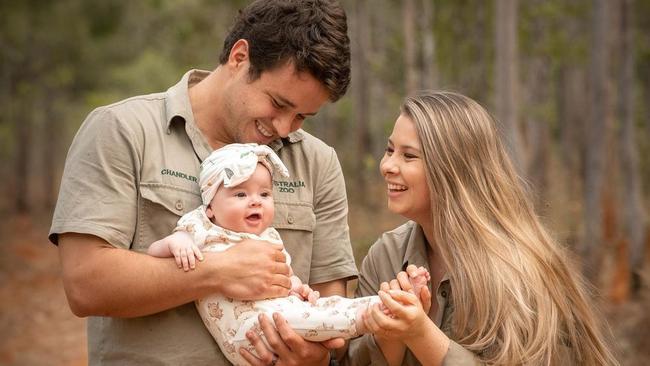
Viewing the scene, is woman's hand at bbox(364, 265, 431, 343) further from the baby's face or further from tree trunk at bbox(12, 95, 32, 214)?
tree trunk at bbox(12, 95, 32, 214)

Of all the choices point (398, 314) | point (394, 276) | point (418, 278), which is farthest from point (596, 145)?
point (398, 314)

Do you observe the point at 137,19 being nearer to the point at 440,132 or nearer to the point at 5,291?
the point at 5,291

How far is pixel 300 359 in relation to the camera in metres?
3.53

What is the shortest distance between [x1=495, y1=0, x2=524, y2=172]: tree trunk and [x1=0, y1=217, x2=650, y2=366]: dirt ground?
87.6 inches

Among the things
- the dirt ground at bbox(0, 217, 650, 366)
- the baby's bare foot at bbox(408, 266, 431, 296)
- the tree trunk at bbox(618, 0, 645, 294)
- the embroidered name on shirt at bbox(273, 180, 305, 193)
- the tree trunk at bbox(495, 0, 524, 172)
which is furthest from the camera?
the tree trunk at bbox(618, 0, 645, 294)

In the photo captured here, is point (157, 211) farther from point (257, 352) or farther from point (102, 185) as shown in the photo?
point (257, 352)

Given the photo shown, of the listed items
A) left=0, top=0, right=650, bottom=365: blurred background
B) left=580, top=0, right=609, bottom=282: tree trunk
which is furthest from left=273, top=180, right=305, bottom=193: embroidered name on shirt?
left=580, top=0, right=609, bottom=282: tree trunk

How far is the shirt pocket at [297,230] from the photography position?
3.87 meters

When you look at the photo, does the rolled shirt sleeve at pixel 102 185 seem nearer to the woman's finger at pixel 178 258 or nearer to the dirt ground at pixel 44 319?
the woman's finger at pixel 178 258

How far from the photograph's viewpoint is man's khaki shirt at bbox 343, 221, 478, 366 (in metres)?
3.84

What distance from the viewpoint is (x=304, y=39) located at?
368 centimetres

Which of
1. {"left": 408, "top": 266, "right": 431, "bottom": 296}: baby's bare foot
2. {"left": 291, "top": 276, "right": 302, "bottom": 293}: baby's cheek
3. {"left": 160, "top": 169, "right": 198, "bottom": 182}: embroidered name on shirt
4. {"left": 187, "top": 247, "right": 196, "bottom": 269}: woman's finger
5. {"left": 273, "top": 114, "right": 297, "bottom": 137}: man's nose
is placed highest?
{"left": 273, "top": 114, "right": 297, "bottom": 137}: man's nose

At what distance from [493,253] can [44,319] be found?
1106 centimetres

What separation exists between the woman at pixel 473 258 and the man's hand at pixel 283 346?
31 centimetres
